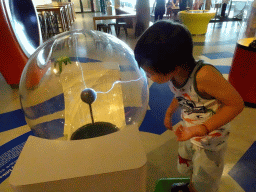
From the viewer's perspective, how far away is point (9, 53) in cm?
193

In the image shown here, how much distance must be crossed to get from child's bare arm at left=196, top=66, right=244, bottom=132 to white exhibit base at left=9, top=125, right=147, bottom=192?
0.32 m

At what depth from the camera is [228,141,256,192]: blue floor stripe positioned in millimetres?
1005

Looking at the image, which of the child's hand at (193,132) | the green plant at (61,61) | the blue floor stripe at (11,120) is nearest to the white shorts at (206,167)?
the child's hand at (193,132)

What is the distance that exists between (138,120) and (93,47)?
454mm

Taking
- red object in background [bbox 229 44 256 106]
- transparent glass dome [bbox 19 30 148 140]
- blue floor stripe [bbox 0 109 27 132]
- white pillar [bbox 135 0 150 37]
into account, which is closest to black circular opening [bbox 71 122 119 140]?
transparent glass dome [bbox 19 30 148 140]

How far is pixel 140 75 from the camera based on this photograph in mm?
836

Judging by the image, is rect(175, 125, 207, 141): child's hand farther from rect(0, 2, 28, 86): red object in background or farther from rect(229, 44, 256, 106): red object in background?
rect(0, 2, 28, 86): red object in background

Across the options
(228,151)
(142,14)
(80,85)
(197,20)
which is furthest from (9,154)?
(197,20)

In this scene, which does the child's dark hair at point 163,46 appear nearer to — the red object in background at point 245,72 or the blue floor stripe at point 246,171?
the blue floor stripe at point 246,171

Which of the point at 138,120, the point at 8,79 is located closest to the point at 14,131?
the point at 8,79

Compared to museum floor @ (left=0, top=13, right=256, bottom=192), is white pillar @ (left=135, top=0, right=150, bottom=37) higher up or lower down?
higher up

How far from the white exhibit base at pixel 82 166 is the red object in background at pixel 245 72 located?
1.59m

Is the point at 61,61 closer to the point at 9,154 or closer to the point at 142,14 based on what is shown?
the point at 9,154

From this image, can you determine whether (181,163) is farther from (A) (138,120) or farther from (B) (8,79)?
(B) (8,79)
